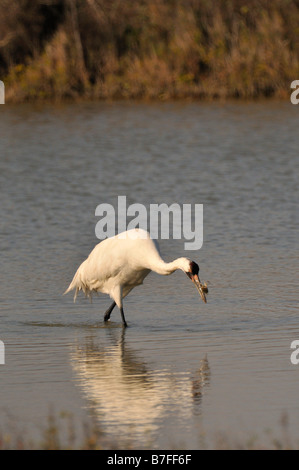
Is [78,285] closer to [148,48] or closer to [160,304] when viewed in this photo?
[160,304]

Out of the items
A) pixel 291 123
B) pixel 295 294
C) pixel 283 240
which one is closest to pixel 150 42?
pixel 291 123

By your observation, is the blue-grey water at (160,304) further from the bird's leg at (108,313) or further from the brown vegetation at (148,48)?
the brown vegetation at (148,48)

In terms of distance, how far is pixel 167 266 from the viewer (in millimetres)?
10516

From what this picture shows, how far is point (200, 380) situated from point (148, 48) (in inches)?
973

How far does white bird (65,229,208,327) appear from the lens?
1086 centimetres

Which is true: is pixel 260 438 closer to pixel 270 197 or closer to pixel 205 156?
pixel 270 197

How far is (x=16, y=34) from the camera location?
1310 inches

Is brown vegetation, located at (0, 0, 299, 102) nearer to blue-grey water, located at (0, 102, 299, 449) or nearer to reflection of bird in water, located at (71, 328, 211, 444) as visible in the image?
blue-grey water, located at (0, 102, 299, 449)

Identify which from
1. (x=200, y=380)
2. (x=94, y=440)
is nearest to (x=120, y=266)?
(x=200, y=380)

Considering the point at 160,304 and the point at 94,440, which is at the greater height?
the point at 160,304

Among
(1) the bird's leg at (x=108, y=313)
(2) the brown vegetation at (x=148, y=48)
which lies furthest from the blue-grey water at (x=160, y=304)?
(2) the brown vegetation at (x=148, y=48)
